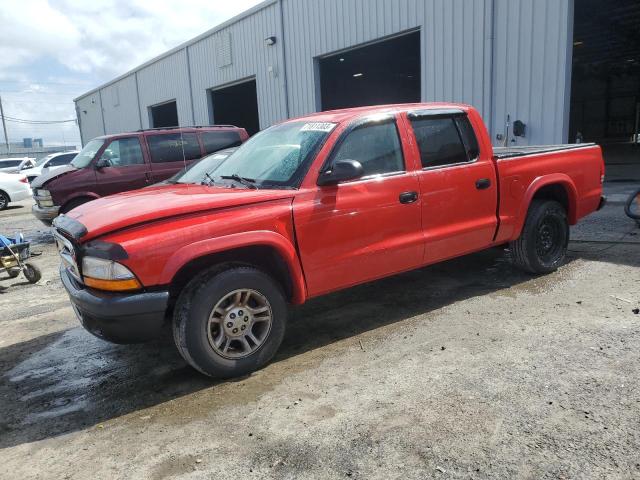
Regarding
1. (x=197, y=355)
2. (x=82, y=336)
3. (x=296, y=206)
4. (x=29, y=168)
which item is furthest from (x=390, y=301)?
(x=29, y=168)

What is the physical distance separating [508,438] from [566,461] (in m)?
0.30

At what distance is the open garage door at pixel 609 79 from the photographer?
18219mm

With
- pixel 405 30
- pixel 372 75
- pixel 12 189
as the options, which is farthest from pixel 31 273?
pixel 372 75

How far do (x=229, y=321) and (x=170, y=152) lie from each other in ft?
23.0

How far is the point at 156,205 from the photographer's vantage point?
345cm

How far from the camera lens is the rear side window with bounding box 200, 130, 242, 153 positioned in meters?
10.0

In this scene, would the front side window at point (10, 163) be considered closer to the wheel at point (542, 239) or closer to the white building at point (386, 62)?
the white building at point (386, 62)

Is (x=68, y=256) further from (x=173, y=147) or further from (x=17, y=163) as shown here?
(x=17, y=163)

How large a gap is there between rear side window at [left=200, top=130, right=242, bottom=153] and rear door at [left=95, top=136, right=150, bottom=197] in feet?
4.07

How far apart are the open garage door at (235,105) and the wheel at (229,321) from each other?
18.4 m

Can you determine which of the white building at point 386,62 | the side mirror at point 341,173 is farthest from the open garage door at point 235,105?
the side mirror at point 341,173

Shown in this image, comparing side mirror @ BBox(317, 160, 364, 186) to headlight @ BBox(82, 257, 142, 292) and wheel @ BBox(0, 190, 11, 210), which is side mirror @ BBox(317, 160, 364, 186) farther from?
wheel @ BBox(0, 190, 11, 210)

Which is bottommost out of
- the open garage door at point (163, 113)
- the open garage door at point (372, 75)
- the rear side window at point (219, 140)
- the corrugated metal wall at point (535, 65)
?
the rear side window at point (219, 140)

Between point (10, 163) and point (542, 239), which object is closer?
point (542, 239)
